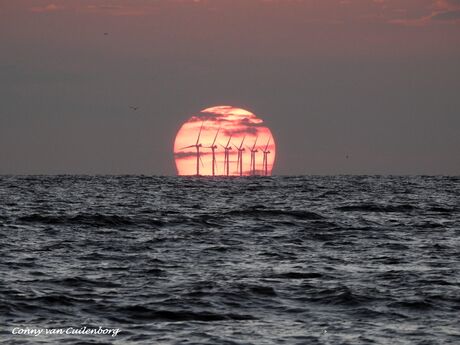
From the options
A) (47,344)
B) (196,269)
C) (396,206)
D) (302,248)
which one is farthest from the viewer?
(396,206)

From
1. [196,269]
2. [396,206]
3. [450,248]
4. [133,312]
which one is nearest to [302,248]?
[450,248]

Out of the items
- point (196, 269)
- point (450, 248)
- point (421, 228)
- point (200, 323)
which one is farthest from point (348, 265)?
point (421, 228)

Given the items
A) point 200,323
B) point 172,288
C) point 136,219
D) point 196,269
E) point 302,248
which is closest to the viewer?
point 200,323

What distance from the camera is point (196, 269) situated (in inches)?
1481

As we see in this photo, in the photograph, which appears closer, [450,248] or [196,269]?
[196,269]

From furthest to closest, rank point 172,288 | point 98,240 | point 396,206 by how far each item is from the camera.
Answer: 1. point 396,206
2. point 98,240
3. point 172,288

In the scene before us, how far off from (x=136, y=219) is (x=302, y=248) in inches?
893

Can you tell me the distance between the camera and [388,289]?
32.7 meters

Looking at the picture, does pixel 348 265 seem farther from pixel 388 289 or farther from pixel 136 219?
pixel 136 219

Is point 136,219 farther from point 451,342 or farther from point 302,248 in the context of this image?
point 451,342

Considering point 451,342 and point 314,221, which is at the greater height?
point 451,342

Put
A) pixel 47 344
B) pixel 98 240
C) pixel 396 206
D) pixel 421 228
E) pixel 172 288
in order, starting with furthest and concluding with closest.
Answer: pixel 396 206 → pixel 421 228 → pixel 98 240 → pixel 172 288 → pixel 47 344

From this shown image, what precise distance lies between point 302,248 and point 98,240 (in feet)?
36.3

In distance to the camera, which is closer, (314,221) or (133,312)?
(133,312)
